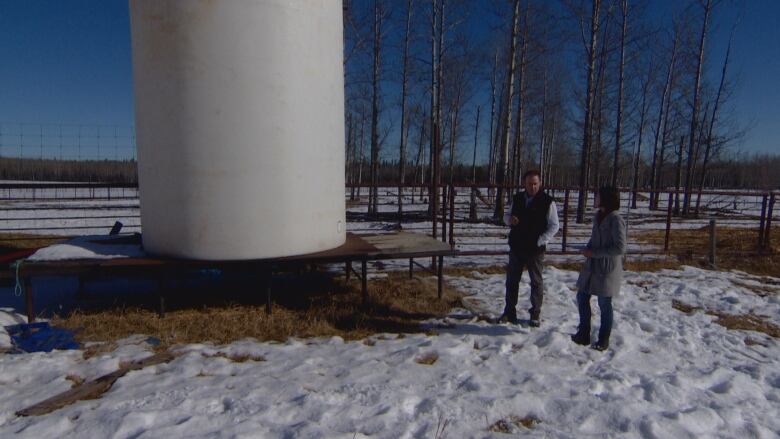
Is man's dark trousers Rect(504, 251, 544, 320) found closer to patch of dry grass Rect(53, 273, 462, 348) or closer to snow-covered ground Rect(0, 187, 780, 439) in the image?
snow-covered ground Rect(0, 187, 780, 439)

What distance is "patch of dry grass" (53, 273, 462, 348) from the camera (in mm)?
4828

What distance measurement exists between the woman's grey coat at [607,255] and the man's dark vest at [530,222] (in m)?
0.57

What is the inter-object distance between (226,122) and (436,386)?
133 inches

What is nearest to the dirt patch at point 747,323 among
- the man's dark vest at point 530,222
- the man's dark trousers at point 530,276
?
the man's dark trousers at point 530,276

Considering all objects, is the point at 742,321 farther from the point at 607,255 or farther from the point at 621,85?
the point at 621,85

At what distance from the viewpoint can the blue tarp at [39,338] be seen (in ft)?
14.2

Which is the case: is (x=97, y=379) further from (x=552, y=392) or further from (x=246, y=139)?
(x=552, y=392)

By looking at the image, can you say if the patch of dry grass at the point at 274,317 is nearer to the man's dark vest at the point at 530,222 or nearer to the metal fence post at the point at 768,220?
the man's dark vest at the point at 530,222

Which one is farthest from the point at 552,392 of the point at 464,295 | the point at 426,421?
the point at 464,295

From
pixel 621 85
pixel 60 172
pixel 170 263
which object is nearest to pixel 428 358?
pixel 170 263

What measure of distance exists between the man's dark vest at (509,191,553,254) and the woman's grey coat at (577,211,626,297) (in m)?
0.57

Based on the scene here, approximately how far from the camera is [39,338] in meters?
4.46

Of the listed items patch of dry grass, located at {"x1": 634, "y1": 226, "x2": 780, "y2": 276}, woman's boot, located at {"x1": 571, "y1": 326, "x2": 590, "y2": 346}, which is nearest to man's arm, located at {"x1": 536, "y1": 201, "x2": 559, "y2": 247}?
woman's boot, located at {"x1": 571, "y1": 326, "x2": 590, "y2": 346}

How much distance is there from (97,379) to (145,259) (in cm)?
172
